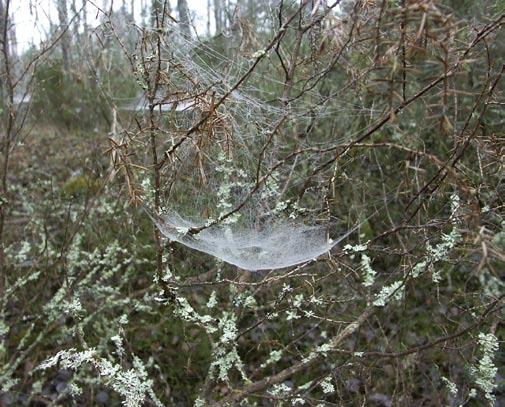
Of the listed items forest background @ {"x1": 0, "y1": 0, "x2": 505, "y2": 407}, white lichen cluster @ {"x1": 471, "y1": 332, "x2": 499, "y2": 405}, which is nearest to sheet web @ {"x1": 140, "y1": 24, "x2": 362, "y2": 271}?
forest background @ {"x1": 0, "y1": 0, "x2": 505, "y2": 407}

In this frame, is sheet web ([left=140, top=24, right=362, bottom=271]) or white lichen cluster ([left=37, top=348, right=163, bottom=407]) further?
sheet web ([left=140, top=24, right=362, bottom=271])

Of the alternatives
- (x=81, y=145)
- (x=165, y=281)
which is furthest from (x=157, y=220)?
(x=81, y=145)

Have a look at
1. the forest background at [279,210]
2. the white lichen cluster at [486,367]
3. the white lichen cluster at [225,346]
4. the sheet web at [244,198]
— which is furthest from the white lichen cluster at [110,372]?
the white lichen cluster at [486,367]

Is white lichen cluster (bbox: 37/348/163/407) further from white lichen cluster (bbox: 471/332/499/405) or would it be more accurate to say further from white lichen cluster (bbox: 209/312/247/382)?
white lichen cluster (bbox: 471/332/499/405)

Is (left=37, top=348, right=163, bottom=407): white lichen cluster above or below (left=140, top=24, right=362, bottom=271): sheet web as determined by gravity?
below

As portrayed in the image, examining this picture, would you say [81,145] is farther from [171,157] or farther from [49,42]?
[171,157]

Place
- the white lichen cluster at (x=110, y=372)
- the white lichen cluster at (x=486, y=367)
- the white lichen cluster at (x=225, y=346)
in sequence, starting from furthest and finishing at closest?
the white lichen cluster at (x=225, y=346)
the white lichen cluster at (x=486, y=367)
the white lichen cluster at (x=110, y=372)

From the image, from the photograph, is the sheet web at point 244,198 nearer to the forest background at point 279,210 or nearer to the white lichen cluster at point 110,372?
the forest background at point 279,210

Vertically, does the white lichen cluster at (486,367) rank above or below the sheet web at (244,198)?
below

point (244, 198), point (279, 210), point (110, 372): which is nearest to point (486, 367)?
point (279, 210)

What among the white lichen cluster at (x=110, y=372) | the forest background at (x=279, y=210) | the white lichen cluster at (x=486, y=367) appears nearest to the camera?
the forest background at (x=279, y=210)

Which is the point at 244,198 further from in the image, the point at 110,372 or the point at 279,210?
the point at 110,372
